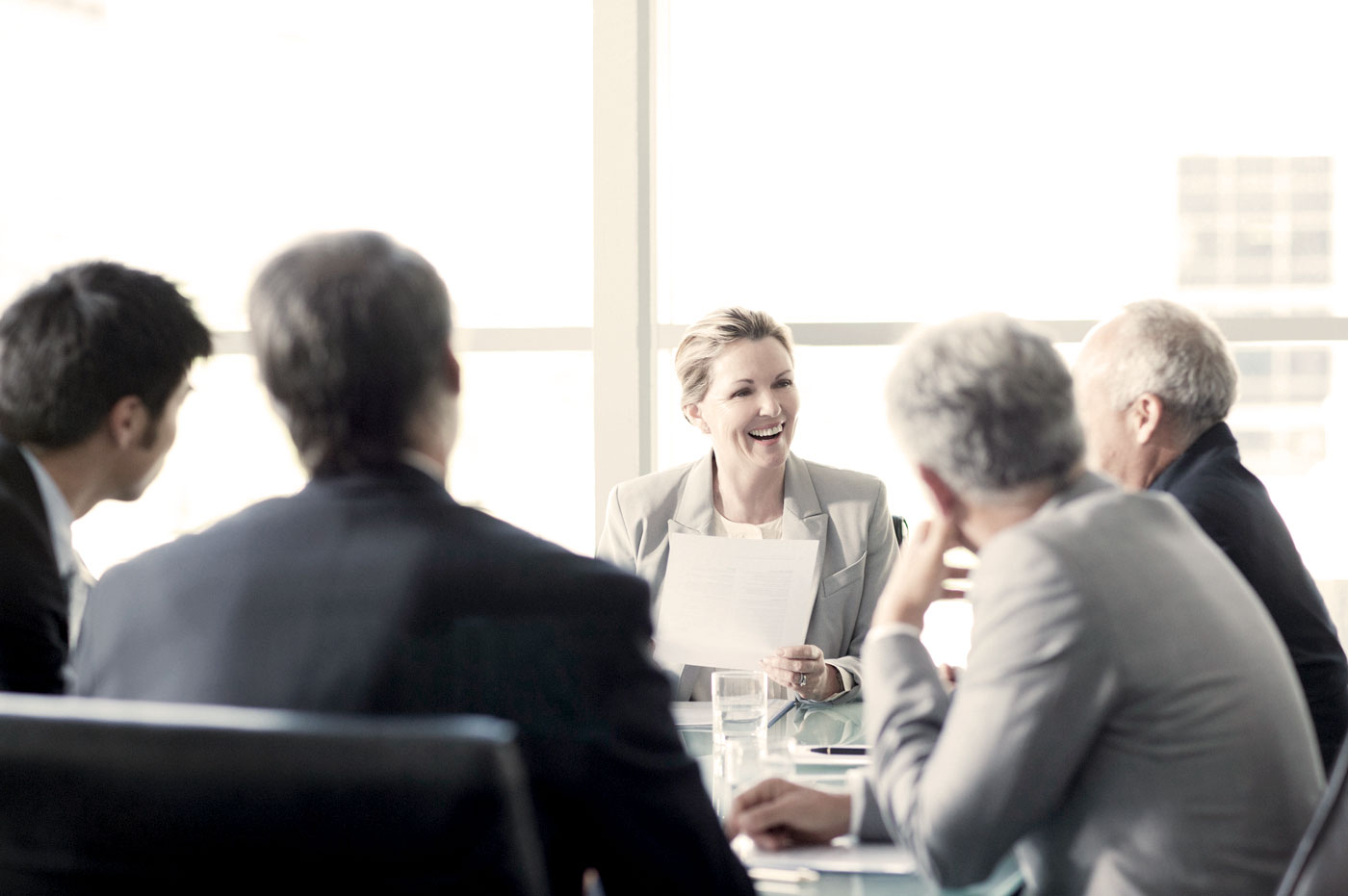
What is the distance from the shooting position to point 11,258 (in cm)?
434

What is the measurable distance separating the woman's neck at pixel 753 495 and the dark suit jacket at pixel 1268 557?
0.97m

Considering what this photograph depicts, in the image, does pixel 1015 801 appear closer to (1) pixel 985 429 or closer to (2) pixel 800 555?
(1) pixel 985 429

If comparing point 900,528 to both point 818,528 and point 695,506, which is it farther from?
point 695,506

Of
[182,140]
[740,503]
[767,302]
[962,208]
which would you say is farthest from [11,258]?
[962,208]

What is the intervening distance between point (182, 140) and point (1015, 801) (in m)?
3.87

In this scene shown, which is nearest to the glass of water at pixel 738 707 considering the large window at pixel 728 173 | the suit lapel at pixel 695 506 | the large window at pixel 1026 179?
the suit lapel at pixel 695 506

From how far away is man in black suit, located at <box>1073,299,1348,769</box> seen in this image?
2021 mm

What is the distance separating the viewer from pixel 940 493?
1.42 m

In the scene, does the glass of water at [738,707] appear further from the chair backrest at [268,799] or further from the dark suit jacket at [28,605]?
the chair backrest at [268,799]

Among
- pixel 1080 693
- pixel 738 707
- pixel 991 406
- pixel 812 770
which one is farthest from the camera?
pixel 738 707

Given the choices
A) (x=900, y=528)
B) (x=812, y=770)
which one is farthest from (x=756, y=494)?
(x=812, y=770)

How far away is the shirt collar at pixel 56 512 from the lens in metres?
1.62

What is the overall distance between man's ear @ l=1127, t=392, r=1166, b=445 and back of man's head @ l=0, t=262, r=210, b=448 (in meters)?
1.63

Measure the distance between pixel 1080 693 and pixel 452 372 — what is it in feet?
2.26
